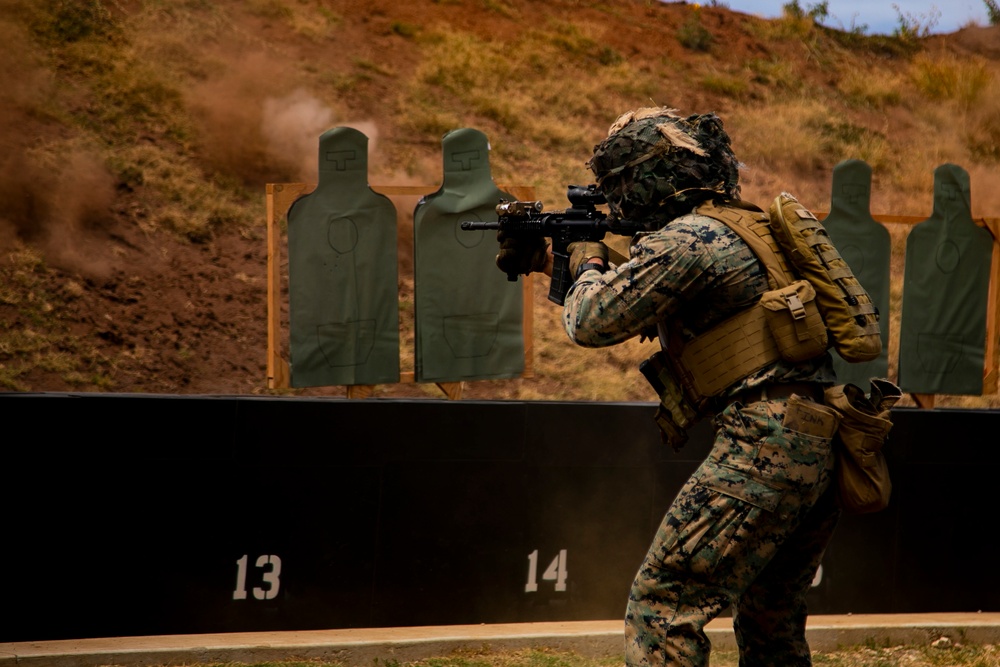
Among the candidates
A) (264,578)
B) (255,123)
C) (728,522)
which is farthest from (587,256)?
(255,123)

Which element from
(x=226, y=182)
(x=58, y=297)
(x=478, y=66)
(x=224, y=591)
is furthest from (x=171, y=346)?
(x=478, y=66)

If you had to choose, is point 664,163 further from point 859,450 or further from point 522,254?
point 859,450

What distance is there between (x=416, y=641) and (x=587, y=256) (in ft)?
6.37

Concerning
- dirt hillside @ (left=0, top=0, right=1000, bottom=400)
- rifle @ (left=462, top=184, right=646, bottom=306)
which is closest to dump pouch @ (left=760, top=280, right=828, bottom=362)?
rifle @ (left=462, top=184, right=646, bottom=306)

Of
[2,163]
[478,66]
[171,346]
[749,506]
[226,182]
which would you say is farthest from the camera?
[478,66]

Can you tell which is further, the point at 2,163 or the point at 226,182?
the point at 226,182

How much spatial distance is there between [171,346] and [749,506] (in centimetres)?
730

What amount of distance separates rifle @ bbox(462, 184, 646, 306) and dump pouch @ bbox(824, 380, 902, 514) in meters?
0.91

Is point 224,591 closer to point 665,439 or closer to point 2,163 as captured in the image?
point 665,439

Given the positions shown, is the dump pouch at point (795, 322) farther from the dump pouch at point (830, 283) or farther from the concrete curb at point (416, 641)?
the concrete curb at point (416, 641)

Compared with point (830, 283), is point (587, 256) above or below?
above

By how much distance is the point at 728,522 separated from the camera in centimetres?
283

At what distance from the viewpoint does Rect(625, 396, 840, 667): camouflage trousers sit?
2.81m

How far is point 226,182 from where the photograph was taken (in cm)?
1115
